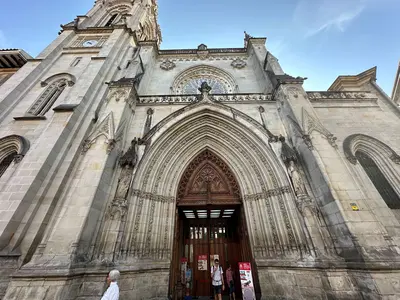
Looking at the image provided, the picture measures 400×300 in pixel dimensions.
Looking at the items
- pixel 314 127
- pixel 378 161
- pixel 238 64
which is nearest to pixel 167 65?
pixel 238 64

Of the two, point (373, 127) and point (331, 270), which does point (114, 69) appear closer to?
point (331, 270)

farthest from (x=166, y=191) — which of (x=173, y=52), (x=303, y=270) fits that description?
(x=173, y=52)

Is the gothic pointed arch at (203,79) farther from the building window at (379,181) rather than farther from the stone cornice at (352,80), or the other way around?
the building window at (379,181)

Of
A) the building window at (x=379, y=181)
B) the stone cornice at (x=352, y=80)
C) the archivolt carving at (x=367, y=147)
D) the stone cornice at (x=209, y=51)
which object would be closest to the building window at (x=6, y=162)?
the stone cornice at (x=209, y=51)

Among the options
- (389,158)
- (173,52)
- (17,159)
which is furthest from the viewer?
(173,52)

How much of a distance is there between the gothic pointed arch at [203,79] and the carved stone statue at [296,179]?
7.36 meters

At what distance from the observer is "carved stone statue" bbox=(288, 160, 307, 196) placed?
17.9 ft

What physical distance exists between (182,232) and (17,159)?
22.9ft

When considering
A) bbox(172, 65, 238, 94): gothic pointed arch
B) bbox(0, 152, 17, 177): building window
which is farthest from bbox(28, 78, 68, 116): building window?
bbox(172, 65, 238, 94): gothic pointed arch

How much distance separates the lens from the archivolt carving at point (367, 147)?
22.9 ft

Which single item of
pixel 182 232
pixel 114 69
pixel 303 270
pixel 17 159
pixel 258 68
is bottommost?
pixel 303 270

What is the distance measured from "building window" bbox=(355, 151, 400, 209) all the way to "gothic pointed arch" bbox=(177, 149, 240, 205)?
553 centimetres

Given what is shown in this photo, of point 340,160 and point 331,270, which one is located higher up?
point 340,160

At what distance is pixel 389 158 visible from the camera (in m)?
7.00
